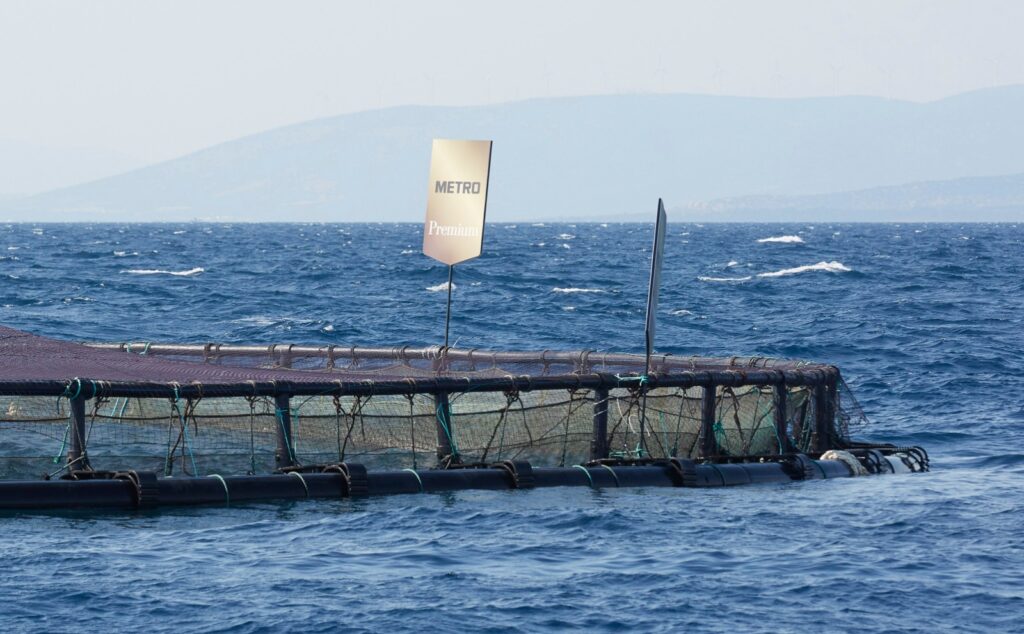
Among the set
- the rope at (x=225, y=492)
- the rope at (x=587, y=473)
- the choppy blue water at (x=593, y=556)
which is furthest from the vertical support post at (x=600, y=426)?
the rope at (x=225, y=492)

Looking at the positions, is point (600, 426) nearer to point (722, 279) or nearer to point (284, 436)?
point (284, 436)

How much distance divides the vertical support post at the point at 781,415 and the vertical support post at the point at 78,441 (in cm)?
783

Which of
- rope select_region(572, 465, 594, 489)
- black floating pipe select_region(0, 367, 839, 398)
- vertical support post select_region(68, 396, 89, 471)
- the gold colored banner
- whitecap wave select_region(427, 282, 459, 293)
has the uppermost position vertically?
the gold colored banner

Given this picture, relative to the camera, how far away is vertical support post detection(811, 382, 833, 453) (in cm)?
1850

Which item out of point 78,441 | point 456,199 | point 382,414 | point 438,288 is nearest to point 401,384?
point 382,414

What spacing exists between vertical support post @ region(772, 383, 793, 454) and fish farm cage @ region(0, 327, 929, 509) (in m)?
0.02

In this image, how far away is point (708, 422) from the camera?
1725 cm

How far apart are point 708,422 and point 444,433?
10.1 feet

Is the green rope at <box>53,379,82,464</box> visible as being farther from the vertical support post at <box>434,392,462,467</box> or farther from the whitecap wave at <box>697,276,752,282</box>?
the whitecap wave at <box>697,276,752,282</box>

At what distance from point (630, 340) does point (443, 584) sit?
88.2ft

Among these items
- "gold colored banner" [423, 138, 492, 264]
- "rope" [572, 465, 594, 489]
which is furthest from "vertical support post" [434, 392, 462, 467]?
"gold colored banner" [423, 138, 492, 264]

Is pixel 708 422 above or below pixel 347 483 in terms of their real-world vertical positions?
above

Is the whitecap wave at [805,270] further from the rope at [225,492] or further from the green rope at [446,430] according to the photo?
the rope at [225,492]

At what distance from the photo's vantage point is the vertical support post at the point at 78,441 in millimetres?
14500
